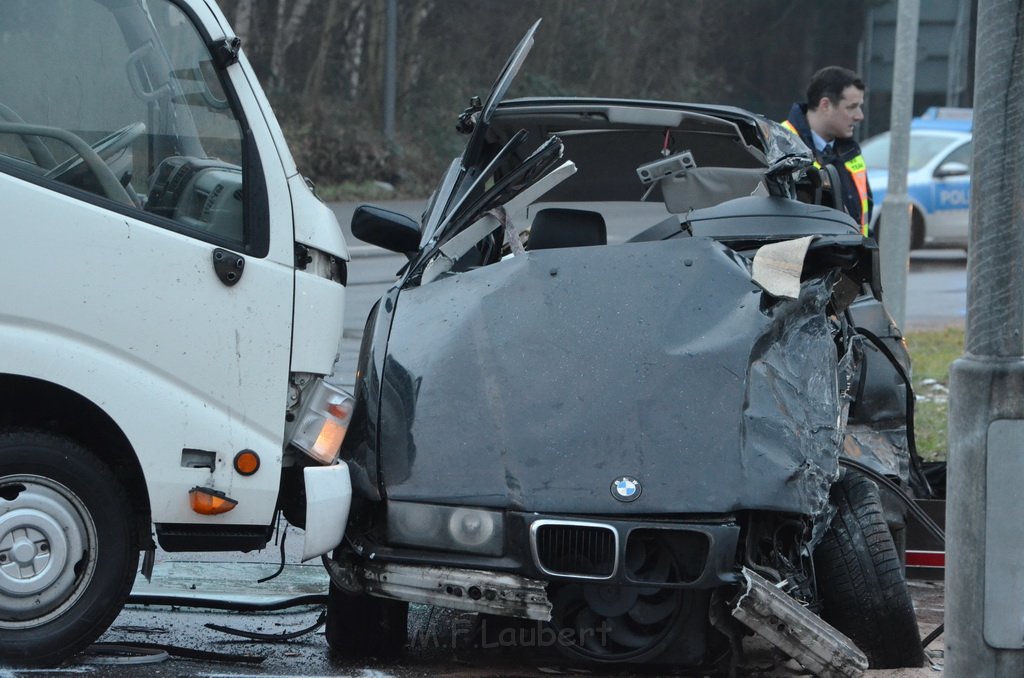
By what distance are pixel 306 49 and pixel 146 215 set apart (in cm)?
2346

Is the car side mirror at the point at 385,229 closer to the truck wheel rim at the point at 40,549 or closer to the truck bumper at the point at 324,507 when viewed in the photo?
the truck bumper at the point at 324,507

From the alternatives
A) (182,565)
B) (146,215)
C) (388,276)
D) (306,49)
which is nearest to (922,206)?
(388,276)

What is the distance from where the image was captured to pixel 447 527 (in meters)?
4.32

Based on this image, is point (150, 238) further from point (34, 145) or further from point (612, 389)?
point (612, 389)

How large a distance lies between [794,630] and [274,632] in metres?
1.92

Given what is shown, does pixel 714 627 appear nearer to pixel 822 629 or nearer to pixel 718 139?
pixel 822 629

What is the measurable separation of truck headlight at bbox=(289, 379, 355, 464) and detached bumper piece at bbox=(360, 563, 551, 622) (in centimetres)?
48

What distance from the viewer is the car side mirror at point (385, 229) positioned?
528 centimetres

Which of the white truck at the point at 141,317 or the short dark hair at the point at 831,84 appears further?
the short dark hair at the point at 831,84

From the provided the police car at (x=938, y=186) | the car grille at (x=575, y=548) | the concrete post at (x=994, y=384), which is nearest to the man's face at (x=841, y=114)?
the concrete post at (x=994, y=384)

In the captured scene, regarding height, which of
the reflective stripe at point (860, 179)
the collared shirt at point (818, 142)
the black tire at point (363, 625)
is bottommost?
the black tire at point (363, 625)

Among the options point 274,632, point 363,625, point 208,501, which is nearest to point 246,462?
point 208,501

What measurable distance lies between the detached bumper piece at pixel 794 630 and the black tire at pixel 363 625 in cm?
121

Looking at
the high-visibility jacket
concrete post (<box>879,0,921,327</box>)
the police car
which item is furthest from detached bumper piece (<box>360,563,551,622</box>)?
the police car
